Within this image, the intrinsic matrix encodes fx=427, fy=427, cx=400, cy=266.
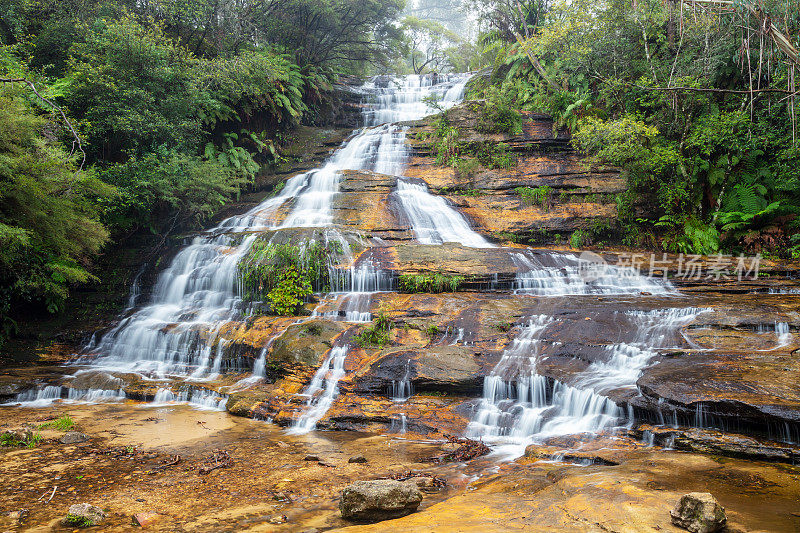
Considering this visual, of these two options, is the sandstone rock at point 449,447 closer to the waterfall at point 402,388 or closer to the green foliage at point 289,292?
the waterfall at point 402,388

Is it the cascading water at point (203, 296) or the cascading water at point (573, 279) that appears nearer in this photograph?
the cascading water at point (203, 296)

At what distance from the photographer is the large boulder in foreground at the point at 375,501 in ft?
10.9

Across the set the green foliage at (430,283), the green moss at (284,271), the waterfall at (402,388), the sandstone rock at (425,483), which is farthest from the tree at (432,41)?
the sandstone rock at (425,483)

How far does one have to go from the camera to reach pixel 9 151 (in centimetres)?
836

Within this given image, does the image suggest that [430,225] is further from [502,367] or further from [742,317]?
[742,317]

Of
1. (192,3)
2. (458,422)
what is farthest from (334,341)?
(192,3)

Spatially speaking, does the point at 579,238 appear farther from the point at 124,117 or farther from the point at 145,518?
the point at 124,117

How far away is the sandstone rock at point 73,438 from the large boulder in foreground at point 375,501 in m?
4.36

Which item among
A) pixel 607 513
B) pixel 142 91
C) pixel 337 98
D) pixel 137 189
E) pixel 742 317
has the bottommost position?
pixel 607 513

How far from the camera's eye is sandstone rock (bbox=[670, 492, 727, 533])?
2.73 metres

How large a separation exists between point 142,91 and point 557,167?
1385 centimetres

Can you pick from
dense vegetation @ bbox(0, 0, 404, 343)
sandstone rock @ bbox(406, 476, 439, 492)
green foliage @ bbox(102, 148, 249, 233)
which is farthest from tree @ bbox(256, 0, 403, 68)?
sandstone rock @ bbox(406, 476, 439, 492)

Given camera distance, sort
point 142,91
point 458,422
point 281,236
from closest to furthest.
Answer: point 458,422 → point 281,236 → point 142,91

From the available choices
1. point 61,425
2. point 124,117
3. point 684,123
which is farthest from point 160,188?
point 684,123
